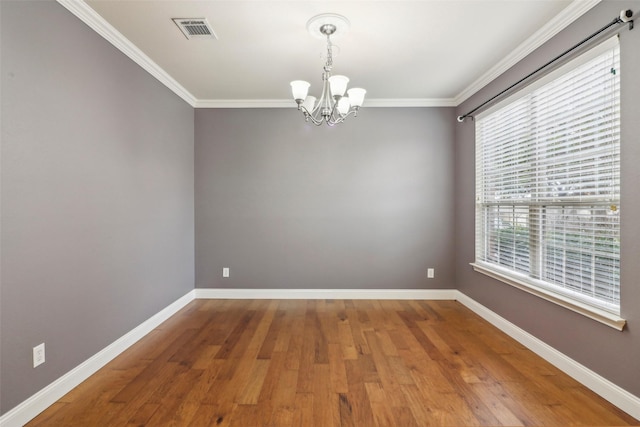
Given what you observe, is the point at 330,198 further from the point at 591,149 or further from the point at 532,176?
the point at 591,149

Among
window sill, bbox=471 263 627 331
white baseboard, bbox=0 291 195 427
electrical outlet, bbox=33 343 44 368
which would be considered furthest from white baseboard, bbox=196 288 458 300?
electrical outlet, bbox=33 343 44 368

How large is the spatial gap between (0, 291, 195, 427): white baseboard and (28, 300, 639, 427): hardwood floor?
0.05 metres

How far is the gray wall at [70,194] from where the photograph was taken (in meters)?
1.66

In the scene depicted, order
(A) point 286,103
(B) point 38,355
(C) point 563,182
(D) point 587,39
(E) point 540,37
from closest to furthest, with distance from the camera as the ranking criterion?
(B) point 38,355 < (D) point 587,39 < (C) point 563,182 < (E) point 540,37 < (A) point 286,103

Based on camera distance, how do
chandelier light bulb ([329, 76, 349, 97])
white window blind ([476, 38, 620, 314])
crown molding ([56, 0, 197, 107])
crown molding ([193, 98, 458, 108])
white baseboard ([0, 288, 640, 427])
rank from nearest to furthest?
white baseboard ([0, 288, 640, 427]), white window blind ([476, 38, 620, 314]), crown molding ([56, 0, 197, 107]), chandelier light bulb ([329, 76, 349, 97]), crown molding ([193, 98, 458, 108])

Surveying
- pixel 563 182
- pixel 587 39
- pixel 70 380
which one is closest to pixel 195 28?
pixel 70 380

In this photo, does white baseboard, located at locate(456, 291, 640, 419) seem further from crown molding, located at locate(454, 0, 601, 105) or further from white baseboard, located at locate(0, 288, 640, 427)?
crown molding, located at locate(454, 0, 601, 105)

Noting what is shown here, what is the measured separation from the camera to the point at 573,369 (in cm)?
215

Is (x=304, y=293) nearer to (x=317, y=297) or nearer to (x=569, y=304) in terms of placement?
(x=317, y=297)

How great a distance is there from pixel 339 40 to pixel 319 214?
2.14 m

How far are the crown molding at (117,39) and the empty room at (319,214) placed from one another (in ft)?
0.06

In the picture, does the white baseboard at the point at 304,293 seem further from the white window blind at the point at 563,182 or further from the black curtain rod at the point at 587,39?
the black curtain rod at the point at 587,39

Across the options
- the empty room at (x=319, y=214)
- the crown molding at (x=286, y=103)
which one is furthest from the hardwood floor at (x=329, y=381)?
the crown molding at (x=286, y=103)

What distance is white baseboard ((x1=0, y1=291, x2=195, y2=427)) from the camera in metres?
1.67
